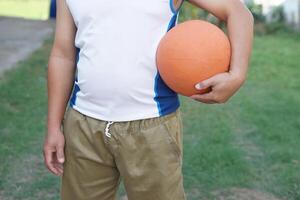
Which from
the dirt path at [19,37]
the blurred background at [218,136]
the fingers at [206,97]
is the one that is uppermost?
the fingers at [206,97]

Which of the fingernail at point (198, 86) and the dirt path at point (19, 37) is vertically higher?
the fingernail at point (198, 86)

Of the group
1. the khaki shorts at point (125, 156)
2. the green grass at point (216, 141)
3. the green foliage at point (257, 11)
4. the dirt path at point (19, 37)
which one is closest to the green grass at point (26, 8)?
the dirt path at point (19, 37)

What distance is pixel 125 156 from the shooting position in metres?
1.94

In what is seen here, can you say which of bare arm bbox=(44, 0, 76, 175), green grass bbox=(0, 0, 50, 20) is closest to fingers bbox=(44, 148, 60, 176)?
bare arm bbox=(44, 0, 76, 175)

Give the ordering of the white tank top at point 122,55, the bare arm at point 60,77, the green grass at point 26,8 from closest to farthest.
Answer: the white tank top at point 122,55 < the bare arm at point 60,77 < the green grass at point 26,8

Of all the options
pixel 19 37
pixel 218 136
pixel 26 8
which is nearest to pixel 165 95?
pixel 218 136

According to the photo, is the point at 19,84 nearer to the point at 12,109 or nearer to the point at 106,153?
the point at 12,109

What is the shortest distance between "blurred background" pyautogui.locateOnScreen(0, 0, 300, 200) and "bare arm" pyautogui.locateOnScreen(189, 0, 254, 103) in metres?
2.00

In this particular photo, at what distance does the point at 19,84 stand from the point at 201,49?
5090 millimetres

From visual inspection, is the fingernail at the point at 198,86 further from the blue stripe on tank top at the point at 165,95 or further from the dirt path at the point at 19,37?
the dirt path at the point at 19,37

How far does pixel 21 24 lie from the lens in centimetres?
1251

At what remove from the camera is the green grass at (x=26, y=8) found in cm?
1555

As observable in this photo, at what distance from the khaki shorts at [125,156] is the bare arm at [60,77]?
1.3 inches

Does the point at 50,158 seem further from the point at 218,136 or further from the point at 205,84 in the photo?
the point at 218,136
